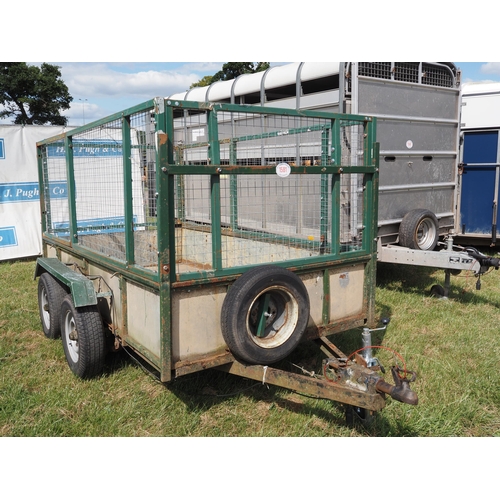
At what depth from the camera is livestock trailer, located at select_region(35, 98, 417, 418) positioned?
306cm

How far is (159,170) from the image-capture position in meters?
2.92

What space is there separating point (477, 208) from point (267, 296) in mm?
6449

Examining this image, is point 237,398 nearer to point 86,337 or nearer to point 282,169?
point 86,337

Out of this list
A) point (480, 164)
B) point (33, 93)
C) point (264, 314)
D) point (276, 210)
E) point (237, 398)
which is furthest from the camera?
point (33, 93)

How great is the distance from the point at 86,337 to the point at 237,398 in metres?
1.25

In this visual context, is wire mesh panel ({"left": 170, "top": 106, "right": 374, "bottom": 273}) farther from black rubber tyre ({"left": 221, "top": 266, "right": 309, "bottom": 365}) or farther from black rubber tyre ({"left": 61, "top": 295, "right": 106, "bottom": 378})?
black rubber tyre ({"left": 61, "top": 295, "right": 106, "bottom": 378})

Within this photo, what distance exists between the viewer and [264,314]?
335cm

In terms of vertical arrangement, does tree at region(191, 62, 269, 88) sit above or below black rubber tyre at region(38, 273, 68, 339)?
above

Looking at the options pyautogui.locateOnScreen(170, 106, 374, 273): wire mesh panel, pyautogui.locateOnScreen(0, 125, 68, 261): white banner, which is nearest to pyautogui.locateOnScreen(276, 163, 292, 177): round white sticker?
pyautogui.locateOnScreen(170, 106, 374, 273): wire mesh panel

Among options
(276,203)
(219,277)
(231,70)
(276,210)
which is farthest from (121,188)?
(231,70)

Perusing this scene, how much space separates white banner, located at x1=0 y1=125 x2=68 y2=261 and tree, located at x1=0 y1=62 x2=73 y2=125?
77.3 feet

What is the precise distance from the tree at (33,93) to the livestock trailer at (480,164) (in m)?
28.6

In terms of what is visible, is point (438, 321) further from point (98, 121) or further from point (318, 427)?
point (98, 121)

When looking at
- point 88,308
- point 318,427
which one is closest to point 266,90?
point 88,308
